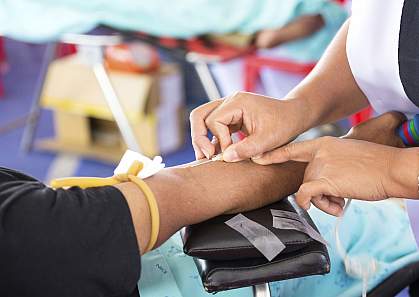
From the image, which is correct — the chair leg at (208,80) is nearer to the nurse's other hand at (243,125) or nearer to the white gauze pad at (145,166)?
the nurse's other hand at (243,125)

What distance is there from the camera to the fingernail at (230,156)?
109 cm

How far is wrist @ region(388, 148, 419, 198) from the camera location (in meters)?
0.99

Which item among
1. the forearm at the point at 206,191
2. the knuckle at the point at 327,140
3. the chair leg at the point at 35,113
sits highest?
the knuckle at the point at 327,140

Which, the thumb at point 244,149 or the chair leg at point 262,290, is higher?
the thumb at point 244,149

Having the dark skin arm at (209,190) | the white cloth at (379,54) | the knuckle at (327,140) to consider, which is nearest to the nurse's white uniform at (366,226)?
the white cloth at (379,54)

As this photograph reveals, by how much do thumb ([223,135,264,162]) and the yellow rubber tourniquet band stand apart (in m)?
0.16

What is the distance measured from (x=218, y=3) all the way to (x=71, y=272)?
1.55 meters

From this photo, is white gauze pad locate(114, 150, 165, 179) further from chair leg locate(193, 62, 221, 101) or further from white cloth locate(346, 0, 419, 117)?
chair leg locate(193, 62, 221, 101)

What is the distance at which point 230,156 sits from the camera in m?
1.09

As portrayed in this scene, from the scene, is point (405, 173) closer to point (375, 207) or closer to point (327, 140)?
point (327, 140)

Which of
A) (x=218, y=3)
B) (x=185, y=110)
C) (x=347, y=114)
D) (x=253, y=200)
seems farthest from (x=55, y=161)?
(x=253, y=200)

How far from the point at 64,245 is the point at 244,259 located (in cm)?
26

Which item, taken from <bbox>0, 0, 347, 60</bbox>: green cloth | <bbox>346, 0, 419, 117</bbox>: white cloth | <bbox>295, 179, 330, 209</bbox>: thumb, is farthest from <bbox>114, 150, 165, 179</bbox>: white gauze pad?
<bbox>0, 0, 347, 60</bbox>: green cloth

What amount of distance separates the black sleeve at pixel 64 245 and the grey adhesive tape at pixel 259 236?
17 centimetres
